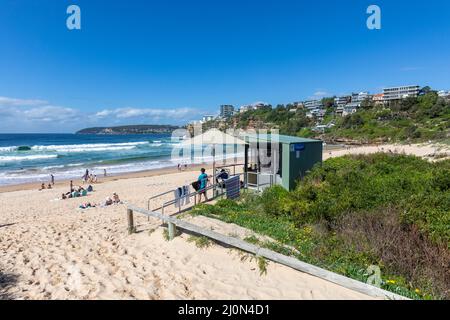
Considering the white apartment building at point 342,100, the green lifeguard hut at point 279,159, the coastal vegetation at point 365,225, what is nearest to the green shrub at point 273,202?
the coastal vegetation at point 365,225

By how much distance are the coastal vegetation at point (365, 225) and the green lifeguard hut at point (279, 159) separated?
46.9 inches

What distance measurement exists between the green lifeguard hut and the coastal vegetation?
119 cm

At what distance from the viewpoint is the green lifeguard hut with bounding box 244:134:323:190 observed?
1090 centimetres

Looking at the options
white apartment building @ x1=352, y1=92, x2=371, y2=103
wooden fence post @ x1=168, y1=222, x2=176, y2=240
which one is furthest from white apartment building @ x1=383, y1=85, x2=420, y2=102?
wooden fence post @ x1=168, y1=222, x2=176, y2=240

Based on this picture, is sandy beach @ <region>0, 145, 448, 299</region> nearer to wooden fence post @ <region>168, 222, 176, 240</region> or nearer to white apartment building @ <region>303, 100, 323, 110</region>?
wooden fence post @ <region>168, 222, 176, 240</region>

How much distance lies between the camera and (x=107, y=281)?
467cm

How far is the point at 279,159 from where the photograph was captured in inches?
458

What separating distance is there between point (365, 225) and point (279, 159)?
5886mm

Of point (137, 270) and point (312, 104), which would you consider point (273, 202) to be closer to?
point (137, 270)

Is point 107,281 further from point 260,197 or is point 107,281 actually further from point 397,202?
point 397,202

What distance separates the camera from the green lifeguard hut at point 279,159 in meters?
10.9

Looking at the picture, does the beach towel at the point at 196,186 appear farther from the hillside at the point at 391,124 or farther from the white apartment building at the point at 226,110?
the white apartment building at the point at 226,110

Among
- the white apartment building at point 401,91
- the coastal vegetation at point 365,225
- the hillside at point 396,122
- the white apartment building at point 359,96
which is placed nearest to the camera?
the coastal vegetation at point 365,225
